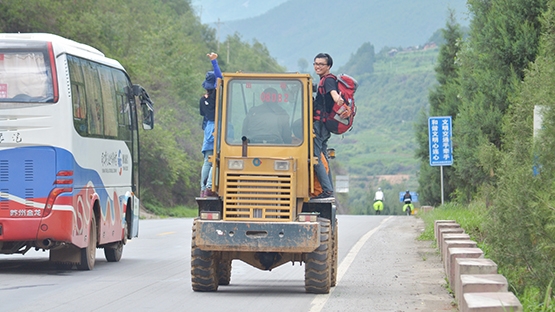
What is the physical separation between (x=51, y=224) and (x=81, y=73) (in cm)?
253

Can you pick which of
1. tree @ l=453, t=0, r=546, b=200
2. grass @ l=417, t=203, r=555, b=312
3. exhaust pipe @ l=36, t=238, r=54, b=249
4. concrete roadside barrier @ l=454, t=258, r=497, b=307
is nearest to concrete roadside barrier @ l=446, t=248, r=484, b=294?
grass @ l=417, t=203, r=555, b=312

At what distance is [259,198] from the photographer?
1190 centimetres

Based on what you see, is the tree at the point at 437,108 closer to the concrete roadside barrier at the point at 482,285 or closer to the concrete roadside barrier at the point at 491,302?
the concrete roadside barrier at the point at 482,285

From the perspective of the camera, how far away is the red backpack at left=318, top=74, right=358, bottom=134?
39.9 feet

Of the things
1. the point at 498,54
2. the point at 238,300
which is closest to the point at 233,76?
the point at 238,300

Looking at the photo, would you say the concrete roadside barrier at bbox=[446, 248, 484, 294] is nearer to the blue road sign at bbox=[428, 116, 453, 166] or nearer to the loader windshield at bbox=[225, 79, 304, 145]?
the loader windshield at bbox=[225, 79, 304, 145]

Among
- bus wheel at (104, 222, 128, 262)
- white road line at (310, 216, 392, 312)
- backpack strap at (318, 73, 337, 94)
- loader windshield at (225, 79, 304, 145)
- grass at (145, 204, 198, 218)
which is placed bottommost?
grass at (145, 204, 198, 218)

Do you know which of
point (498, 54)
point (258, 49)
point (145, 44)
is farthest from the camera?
point (258, 49)

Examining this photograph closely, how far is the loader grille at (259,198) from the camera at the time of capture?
11859mm

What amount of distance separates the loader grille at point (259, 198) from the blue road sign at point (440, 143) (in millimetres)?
20328

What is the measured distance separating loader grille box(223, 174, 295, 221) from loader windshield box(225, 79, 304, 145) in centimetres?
57

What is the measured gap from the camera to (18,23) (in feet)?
135

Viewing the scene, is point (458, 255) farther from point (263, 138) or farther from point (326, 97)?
point (263, 138)

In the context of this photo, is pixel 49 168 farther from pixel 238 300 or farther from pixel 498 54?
pixel 498 54
